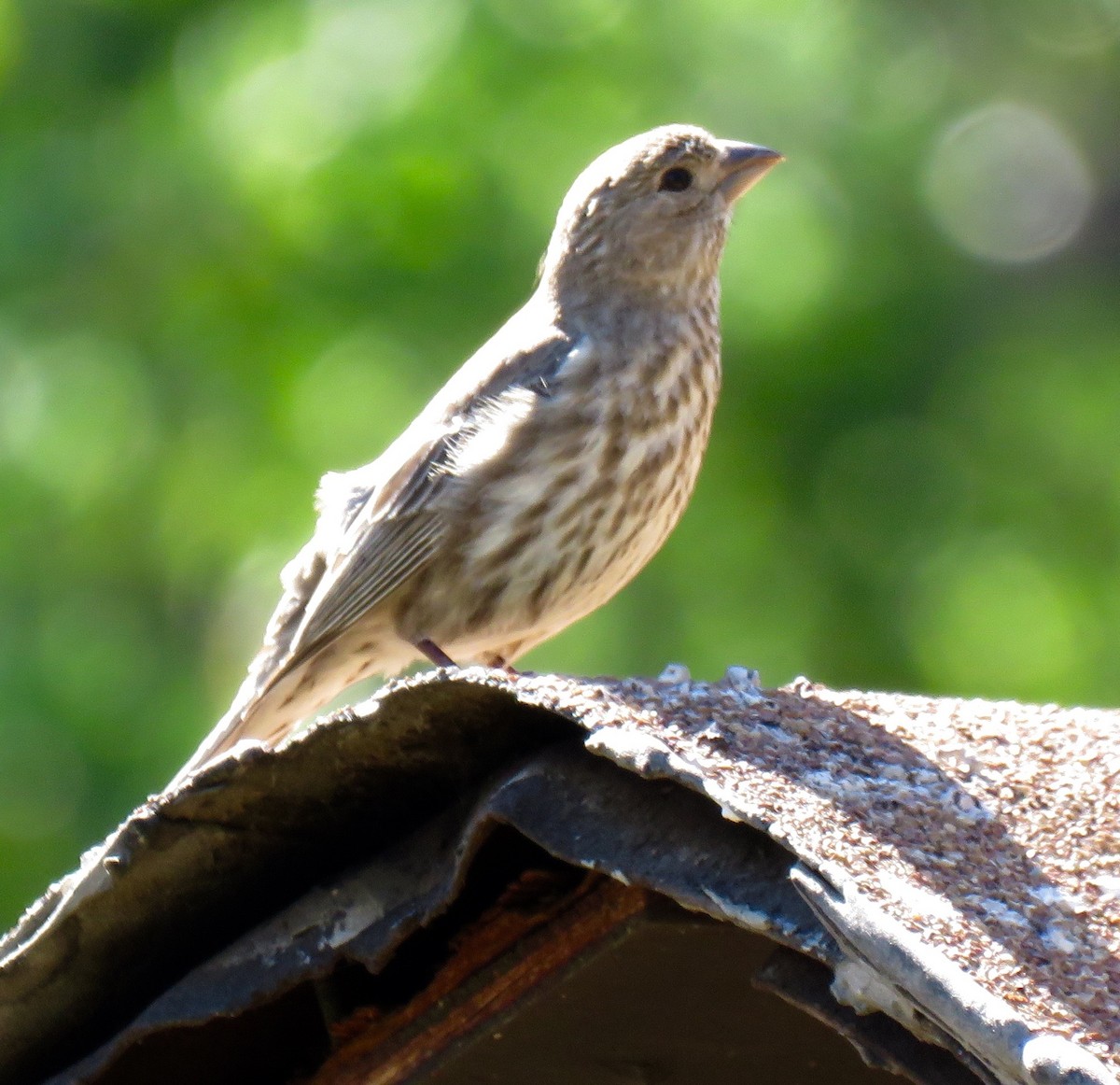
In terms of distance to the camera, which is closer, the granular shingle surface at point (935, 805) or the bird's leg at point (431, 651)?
the granular shingle surface at point (935, 805)

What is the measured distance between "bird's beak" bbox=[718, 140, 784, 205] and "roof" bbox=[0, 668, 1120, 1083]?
2.39 m

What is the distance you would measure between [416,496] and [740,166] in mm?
1283

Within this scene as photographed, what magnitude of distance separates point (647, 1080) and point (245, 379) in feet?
16.7

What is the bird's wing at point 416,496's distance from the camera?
448 centimetres

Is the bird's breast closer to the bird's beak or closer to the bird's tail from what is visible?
the bird's tail

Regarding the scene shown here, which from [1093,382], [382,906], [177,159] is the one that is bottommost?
[382,906]

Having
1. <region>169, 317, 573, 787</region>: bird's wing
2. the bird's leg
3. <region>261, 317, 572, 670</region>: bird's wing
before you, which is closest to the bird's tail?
<region>169, 317, 573, 787</region>: bird's wing

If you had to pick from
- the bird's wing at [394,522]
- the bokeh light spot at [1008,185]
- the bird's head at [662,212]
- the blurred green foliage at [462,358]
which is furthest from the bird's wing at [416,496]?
the bokeh light spot at [1008,185]

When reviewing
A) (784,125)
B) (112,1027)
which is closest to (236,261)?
(784,125)

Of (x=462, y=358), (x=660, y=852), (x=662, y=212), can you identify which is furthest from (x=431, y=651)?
(x=462, y=358)

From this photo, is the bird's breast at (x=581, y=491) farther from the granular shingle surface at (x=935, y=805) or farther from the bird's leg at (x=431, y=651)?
the granular shingle surface at (x=935, y=805)

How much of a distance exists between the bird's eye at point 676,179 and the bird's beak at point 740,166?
0.08 m

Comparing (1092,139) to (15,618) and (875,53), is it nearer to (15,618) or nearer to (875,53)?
(875,53)

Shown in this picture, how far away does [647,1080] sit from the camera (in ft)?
9.23
